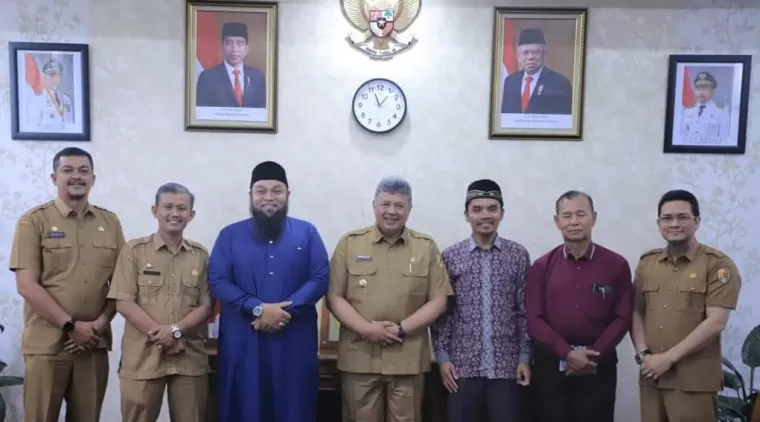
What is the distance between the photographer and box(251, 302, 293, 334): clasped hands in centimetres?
254

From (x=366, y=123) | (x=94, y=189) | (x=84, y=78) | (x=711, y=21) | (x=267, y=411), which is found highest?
(x=711, y=21)

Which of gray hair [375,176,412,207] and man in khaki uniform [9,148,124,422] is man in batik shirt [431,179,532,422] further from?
man in khaki uniform [9,148,124,422]

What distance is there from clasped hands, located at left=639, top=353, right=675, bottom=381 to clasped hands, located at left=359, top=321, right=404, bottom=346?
3.65 feet

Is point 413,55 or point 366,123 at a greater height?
point 413,55

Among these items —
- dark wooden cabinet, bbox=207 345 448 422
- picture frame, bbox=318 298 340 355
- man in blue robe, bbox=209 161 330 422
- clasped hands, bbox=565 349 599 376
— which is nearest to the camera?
clasped hands, bbox=565 349 599 376

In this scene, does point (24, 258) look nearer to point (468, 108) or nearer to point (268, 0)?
point (268, 0)

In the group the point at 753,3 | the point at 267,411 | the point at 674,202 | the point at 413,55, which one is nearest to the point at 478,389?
the point at 267,411

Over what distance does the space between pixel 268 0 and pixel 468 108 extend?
1438mm

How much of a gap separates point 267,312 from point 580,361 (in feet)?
4.56

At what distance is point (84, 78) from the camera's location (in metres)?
3.64

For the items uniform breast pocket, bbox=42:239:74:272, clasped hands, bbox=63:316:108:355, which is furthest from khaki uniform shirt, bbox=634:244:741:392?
uniform breast pocket, bbox=42:239:74:272

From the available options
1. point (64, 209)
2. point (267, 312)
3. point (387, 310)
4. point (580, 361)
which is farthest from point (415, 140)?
point (64, 209)

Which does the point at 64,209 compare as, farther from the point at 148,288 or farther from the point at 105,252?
the point at 148,288

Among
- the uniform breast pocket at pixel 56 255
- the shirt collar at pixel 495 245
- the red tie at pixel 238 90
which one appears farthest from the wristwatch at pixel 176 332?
the red tie at pixel 238 90
